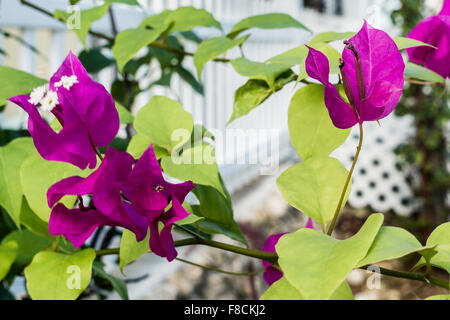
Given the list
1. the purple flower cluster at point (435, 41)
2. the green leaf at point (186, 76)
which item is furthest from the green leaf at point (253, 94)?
the green leaf at point (186, 76)

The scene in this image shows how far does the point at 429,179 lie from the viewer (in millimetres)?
3252

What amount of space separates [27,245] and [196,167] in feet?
0.70

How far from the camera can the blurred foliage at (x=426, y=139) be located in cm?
312

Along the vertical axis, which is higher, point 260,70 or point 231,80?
point 260,70

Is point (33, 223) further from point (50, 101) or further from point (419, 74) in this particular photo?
point (419, 74)

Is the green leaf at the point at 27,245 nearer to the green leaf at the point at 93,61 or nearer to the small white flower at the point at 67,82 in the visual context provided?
the small white flower at the point at 67,82

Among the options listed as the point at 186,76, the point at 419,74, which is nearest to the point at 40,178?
the point at 419,74

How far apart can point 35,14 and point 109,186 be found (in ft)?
3.70

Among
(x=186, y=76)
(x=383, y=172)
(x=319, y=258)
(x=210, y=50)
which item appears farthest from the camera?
(x=383, y=172)

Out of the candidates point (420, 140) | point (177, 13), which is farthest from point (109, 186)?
point (420, 140)

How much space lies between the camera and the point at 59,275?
0.31 meters

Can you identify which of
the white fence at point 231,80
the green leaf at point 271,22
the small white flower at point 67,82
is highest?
the green leaf at point 271,22

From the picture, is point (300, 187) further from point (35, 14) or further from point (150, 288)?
point (150, 288)
